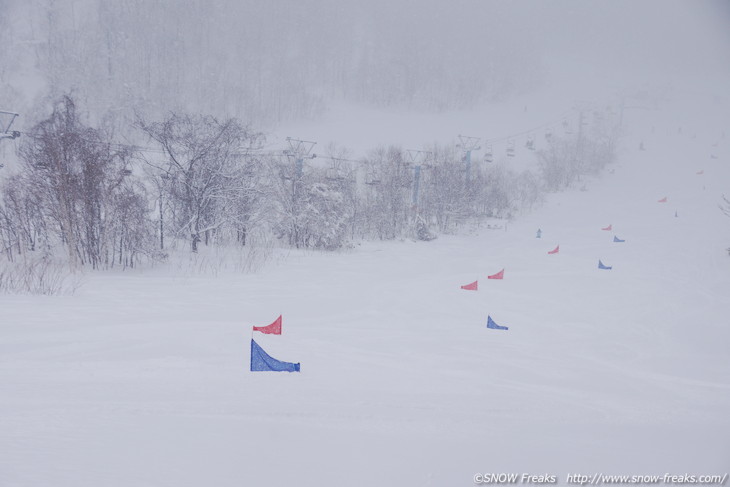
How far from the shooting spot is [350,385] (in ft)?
17.7

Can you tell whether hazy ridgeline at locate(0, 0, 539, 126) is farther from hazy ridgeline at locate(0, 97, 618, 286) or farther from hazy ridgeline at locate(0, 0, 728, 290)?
hazy ridgeline at locate(0, 97, 618, 286)

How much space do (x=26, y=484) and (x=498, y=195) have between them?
4345cm

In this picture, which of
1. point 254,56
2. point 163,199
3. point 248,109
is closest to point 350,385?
point 163,199

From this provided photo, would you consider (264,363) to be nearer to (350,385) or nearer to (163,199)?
(350,385)

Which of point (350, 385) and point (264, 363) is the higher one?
point (264, 363)

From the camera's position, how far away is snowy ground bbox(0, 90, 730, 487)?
11.5 ft

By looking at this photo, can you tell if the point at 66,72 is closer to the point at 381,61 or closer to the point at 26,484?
the point at 381,61

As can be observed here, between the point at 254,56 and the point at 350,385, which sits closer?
the point at 350,385

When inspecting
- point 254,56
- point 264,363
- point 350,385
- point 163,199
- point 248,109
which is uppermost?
point 254,56

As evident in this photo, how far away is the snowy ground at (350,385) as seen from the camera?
3.49 m

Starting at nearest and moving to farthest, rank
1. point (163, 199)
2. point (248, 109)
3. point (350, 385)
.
Result: point (350, 385), point (163, 199), point (248, 109)

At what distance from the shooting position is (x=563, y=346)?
9117 mm

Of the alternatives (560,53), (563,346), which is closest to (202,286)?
(563,346)

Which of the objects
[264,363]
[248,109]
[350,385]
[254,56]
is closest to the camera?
[350,385]
